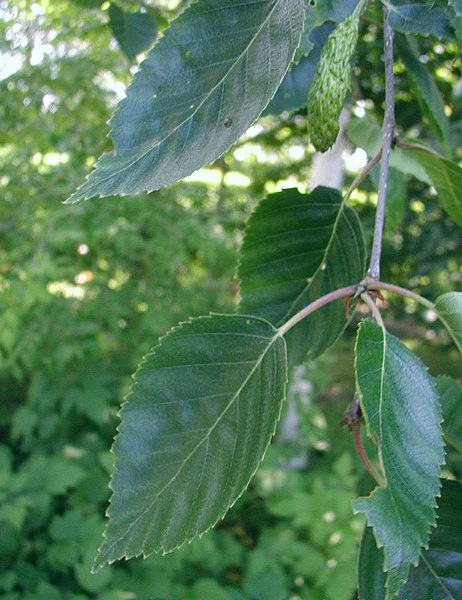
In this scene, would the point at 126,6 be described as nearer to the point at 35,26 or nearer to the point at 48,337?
the point at 35,26

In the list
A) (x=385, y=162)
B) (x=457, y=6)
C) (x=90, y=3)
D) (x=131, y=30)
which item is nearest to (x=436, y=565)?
(x=385, y=162)

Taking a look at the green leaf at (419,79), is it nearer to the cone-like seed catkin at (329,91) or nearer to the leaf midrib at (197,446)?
the cone-like seed catkin at (329,91)

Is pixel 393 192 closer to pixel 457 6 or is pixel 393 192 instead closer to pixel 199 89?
pixel 457 6

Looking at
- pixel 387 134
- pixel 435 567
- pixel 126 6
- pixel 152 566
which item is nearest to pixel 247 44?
pixel 387 134

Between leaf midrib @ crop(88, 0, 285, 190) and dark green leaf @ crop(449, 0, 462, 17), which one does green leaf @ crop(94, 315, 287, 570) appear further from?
dark green leaf @ crop(449, 0, 462, 17)

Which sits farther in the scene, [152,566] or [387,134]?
[152,566]
